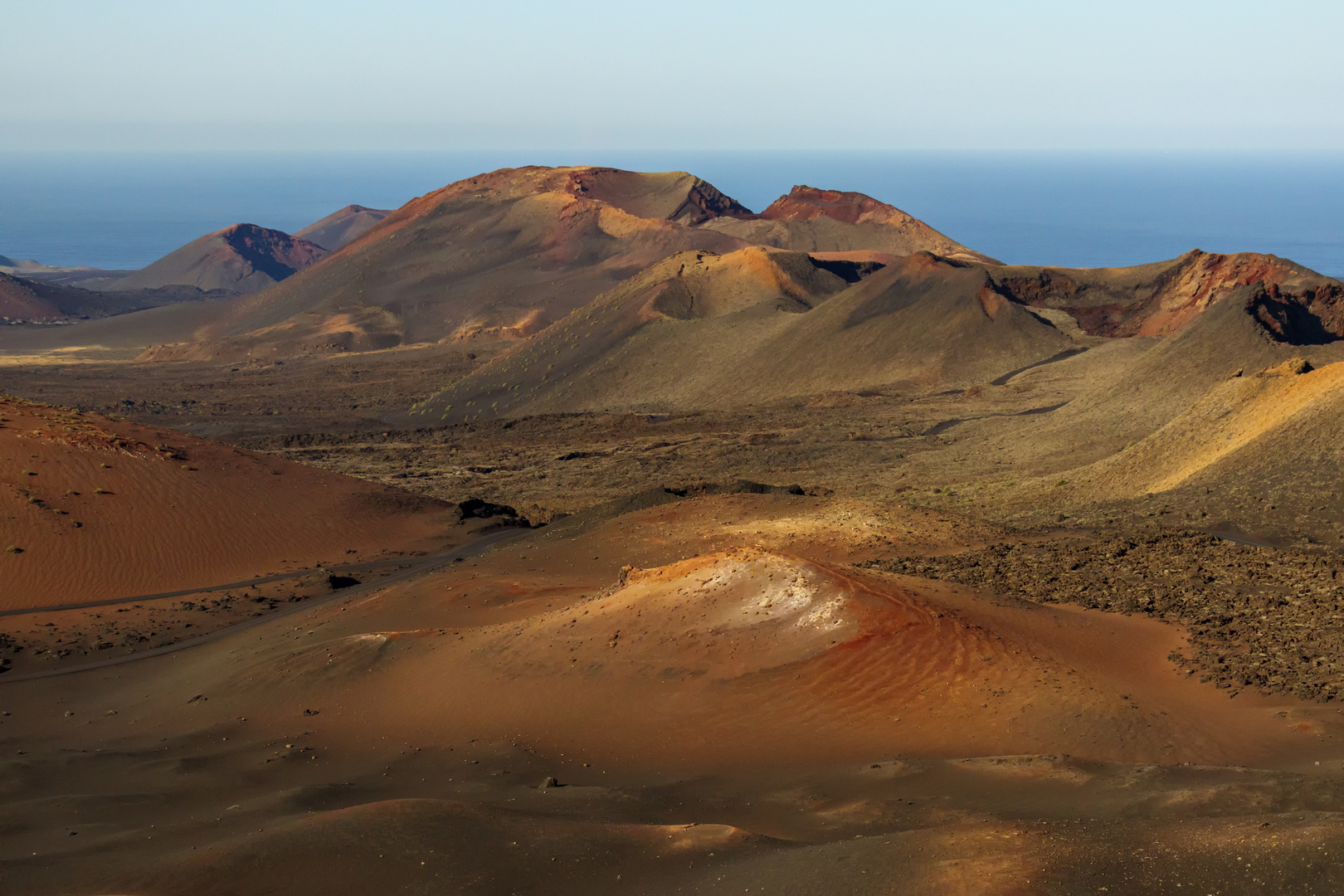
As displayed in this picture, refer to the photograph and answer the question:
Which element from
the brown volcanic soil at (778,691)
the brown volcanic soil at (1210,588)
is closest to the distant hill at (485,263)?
the brown volcanic soil at (778,691)

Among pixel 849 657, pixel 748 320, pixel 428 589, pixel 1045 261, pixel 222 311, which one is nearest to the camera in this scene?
pixel 849 657

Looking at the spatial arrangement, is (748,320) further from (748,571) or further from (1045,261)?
(1045,261)

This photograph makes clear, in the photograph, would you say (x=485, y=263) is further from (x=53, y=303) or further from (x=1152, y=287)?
(x=1152, y=287)

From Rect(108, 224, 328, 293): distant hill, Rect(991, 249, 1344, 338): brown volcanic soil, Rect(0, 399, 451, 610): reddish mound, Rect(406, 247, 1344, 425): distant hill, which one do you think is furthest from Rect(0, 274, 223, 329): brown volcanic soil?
Rect(991, 249, 1344, 338): brown volcanic soil

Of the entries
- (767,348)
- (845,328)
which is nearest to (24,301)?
(767,348)

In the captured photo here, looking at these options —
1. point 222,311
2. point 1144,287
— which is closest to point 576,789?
point 1144,287

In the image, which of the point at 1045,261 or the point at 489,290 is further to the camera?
the point at 1045,261

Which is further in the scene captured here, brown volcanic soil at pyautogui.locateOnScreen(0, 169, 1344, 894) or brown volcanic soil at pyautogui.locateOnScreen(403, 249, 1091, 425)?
brown volcanic soil at pyautogui.locateOnScreen(403, 249, 1091, 425)

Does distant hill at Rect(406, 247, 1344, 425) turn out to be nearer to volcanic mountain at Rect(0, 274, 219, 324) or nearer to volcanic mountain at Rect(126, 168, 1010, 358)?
volcanic mountain at Rect(126, 168, 1010, 358)
